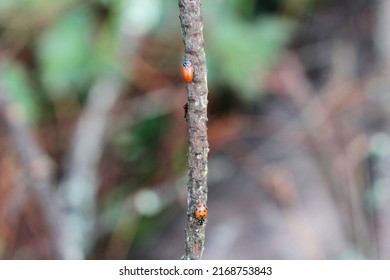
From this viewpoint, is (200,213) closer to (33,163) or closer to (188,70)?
(188,70)

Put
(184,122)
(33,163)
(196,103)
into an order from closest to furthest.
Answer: (196,103)
(33,163)
(184,122)

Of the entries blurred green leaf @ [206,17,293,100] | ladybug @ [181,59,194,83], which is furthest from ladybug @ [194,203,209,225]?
blurred green leaf @ [206,17,293,100]

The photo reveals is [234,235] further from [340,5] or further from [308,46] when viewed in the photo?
[340,5]

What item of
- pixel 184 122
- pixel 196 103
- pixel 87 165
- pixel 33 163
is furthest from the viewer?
pixel 184 122

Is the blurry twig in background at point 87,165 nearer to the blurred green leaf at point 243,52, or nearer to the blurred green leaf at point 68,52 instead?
the blurred green leaf at point 68,52

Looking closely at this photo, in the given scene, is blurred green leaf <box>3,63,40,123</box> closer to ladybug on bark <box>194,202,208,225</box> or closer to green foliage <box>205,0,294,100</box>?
green foliage <box>205,0,294,100</box>

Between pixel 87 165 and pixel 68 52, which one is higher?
pixel 68 52

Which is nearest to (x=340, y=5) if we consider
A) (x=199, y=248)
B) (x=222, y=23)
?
(x=222, y=23)

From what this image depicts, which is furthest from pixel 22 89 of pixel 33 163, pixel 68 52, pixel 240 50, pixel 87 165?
pixel 240 50
